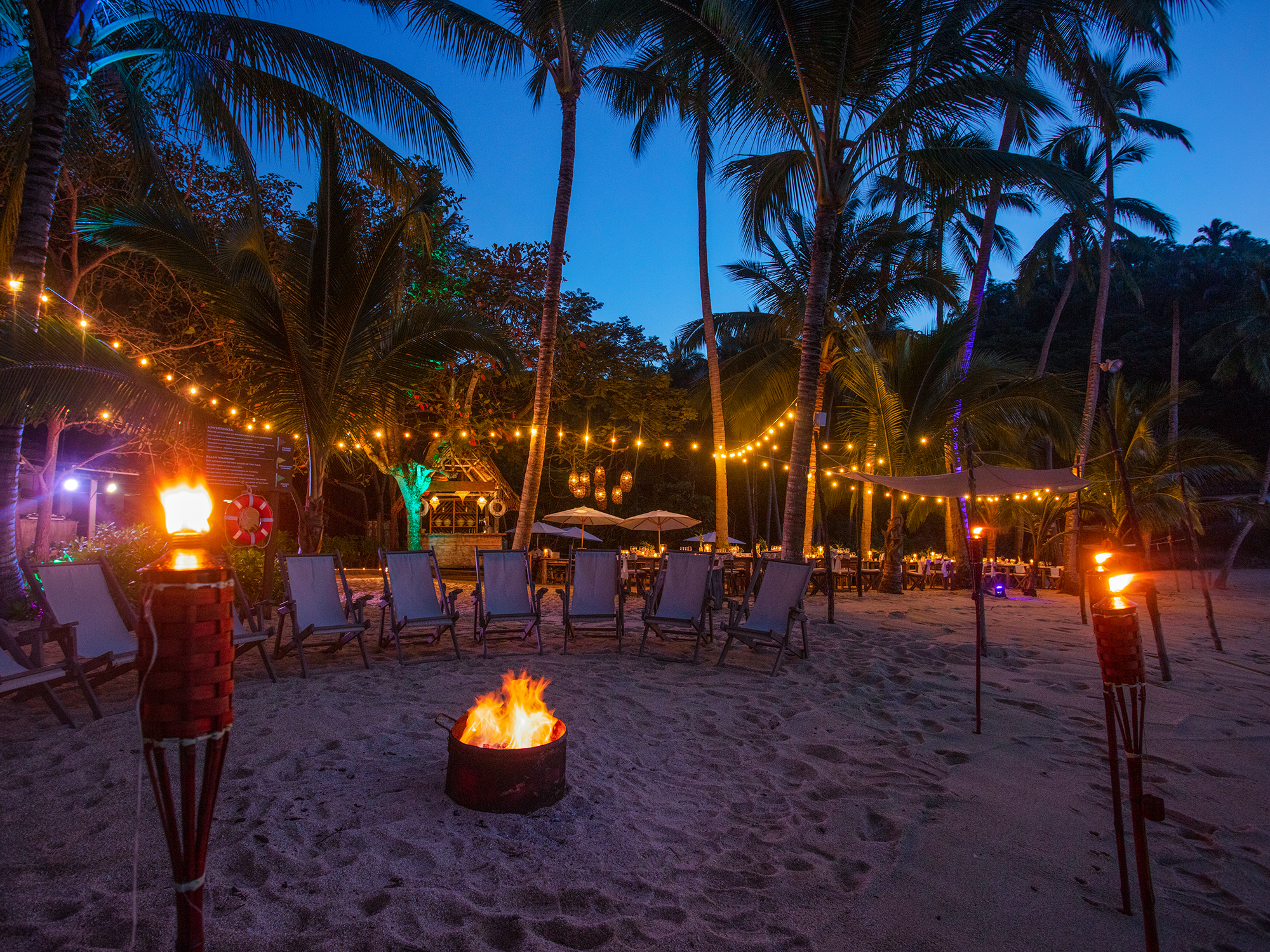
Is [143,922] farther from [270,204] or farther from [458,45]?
[270,204]

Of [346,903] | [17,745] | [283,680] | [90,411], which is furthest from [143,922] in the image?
[90,411]

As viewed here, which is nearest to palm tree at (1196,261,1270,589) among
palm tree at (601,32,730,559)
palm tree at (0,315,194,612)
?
palm tree at (601,32,730,559)

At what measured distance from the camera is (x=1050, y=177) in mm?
6277

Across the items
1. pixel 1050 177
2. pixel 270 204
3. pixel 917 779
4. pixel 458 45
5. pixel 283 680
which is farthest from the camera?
pixel 270 204

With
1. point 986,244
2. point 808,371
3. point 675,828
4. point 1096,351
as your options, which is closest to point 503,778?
point 675,828

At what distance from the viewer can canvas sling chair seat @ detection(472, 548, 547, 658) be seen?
624 cm

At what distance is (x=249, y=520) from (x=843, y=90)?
7636 mm

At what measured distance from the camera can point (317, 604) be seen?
5543 mm

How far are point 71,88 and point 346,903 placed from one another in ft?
23.4

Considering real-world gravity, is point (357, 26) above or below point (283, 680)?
above

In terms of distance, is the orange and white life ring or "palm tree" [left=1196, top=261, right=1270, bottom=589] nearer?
the orange and white life ring

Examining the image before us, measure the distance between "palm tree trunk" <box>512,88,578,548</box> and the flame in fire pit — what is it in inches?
192

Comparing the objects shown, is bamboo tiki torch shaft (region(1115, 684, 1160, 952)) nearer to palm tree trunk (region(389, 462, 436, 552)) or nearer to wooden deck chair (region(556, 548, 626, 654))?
wooden deck chair (region(556, 548, 626, 654))

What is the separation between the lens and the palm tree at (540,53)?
327 inches
